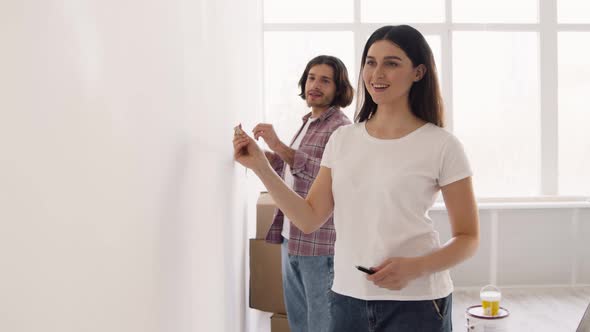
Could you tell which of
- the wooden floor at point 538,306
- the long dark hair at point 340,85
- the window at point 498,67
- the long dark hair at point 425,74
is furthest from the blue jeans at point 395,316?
the window at point 498,67

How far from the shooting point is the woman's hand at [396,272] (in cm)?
125

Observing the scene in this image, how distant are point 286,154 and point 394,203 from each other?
0.93 m

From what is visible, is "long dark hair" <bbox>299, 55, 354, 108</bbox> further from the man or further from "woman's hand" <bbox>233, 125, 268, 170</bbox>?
"woman's hand" <bbox>233, 125, 268, 170</bbox>

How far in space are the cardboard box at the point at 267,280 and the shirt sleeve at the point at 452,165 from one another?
1749 mm

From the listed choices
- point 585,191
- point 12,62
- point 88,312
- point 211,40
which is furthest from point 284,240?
point 585,191

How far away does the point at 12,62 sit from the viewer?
1.58 feet

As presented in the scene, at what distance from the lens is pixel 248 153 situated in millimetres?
1692

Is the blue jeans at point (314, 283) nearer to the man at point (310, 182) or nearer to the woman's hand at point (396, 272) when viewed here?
the man at point (310, 182)

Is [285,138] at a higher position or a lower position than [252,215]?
higher

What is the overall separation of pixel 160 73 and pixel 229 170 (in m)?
1.08

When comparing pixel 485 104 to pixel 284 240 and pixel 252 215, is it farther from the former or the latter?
pixel 284 240

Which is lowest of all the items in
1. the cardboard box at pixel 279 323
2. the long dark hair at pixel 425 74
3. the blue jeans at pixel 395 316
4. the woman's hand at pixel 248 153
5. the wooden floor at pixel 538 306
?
the wooden floor at pixel 538 306

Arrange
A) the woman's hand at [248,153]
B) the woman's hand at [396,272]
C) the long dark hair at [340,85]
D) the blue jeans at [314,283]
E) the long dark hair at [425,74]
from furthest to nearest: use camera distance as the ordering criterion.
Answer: the long dark hair at [340,85], the blue jeans at [314,283], the woman's hand at [248,153], the long dark hair at [425,74], the woman's hand at [396,272]

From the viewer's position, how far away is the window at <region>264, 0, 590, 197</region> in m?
5.41
